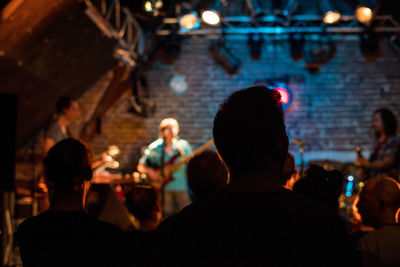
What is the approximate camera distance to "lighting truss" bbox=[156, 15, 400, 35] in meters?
6.79

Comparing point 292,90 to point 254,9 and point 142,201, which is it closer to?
point 254,9

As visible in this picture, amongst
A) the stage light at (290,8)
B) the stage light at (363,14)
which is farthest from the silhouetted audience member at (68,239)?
the stage light at (363,14)

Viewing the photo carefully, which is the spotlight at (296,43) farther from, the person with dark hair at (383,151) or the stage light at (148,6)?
the stage light at (148,6)

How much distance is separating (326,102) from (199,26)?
2.39 m

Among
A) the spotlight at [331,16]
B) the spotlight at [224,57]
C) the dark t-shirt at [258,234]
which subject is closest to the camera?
the dark t-shirt at [258,234]

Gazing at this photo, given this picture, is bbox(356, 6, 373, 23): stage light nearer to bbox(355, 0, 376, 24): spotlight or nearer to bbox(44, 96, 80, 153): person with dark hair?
bbox(355, 0, 376, 24): spotlight

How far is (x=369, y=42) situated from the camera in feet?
23.1

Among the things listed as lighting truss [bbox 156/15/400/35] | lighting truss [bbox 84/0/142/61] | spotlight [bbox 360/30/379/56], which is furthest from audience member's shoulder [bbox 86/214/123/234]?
spotlight [bbox 360/30/379/56]

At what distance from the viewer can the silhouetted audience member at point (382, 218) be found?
194 cm

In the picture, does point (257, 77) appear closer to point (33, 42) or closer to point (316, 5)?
point (316, 5)

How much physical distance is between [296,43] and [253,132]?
6.29 metres

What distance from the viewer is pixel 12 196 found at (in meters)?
4.57

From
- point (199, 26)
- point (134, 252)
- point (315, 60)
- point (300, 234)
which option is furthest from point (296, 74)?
point (300, 234)

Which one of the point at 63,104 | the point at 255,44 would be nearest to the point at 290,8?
the point at 255,44
